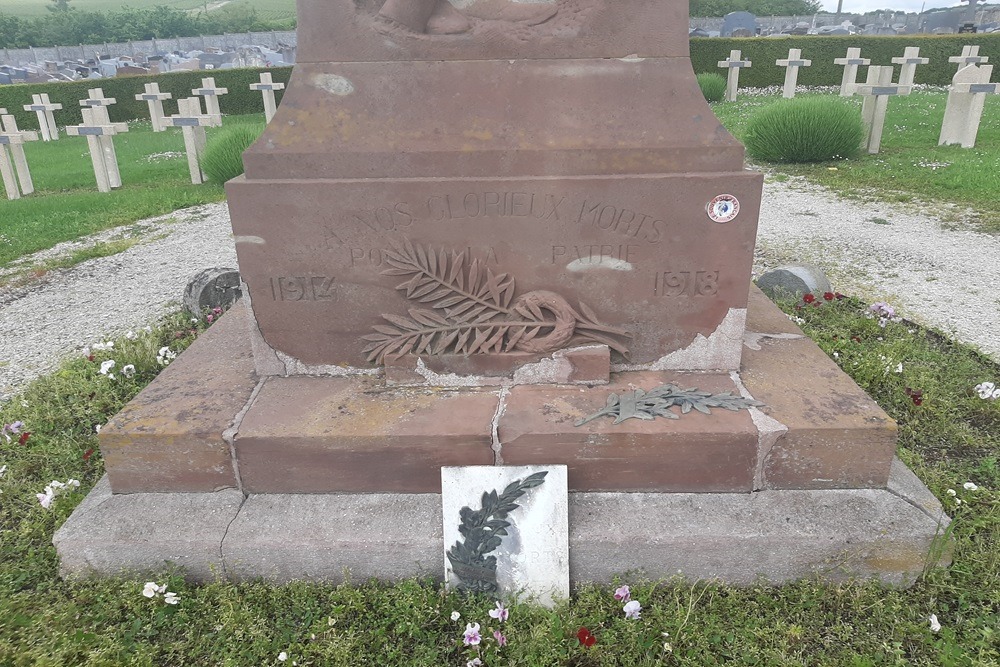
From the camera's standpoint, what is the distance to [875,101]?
903 cm

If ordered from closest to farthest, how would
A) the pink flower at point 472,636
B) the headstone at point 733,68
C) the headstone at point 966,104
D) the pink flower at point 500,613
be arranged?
the pink flower at point 472,636 → the pink flower at point 500,613 → the headstone at point 966,104 → the headstone at point 733,68

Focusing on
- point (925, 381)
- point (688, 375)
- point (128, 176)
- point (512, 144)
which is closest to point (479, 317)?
point (512, 144)

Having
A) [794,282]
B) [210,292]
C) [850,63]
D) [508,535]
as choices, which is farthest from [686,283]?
[850,63]

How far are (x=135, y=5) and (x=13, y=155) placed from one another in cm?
8566

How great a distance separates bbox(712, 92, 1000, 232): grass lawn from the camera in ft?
22.3

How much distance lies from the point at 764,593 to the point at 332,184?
2031 millimetres

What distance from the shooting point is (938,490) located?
2.44m

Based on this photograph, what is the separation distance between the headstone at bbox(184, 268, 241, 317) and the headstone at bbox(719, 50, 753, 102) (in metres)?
15.3

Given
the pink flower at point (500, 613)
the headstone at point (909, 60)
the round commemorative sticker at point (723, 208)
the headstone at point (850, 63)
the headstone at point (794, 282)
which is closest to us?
the pink flower at point (500, 613)

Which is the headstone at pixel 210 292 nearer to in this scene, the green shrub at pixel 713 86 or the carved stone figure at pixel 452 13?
the carved stone figure at pixel 452 13

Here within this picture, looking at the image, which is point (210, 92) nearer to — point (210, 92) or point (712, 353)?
point (210, 92)

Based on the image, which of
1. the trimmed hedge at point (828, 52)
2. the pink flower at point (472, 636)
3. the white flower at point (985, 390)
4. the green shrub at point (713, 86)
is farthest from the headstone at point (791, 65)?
the pink flower at point (472, 636)

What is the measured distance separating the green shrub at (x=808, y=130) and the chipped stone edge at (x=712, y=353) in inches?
279

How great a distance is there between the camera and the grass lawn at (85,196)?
6699 mm
